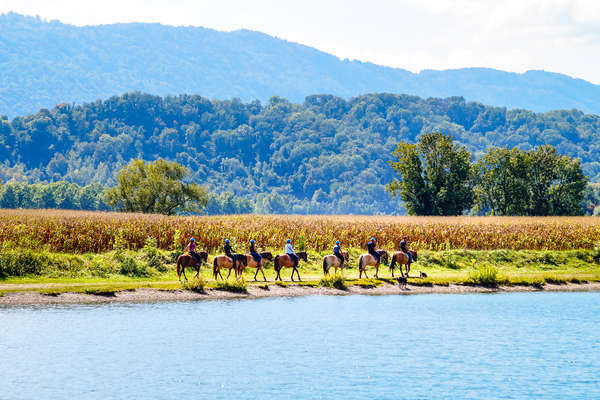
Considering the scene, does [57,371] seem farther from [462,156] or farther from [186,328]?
[462,156]

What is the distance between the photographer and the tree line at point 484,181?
89.6 m

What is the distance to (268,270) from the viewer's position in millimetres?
45938

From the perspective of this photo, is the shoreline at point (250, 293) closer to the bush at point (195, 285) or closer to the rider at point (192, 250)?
the bush at point (195, 285)

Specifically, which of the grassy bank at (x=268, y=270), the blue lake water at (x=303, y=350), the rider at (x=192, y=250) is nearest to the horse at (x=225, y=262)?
the grassy bank at (x=268, y=270)

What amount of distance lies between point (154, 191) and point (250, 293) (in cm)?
4418

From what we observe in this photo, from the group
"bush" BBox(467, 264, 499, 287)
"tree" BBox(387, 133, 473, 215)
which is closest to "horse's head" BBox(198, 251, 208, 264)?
"bush" BBox(467, 264, 499, 287)

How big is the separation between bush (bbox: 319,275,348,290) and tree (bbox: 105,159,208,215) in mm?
43134

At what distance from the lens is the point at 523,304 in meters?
39.3

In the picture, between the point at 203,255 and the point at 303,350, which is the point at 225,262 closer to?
the point at 203,255

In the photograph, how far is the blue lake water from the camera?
2334 centimetres

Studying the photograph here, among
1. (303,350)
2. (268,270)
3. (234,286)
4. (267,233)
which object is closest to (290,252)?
(234,286)

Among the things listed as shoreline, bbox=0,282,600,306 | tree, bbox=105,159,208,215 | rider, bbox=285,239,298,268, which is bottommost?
shoreline, bbox=0,282,600,306

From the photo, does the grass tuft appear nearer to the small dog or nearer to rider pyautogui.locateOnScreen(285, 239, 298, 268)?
rider pyautogui.locateOnScreen(285, 239, 298, 268)

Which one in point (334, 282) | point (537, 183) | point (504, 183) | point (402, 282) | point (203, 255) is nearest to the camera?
point (334, 282)
